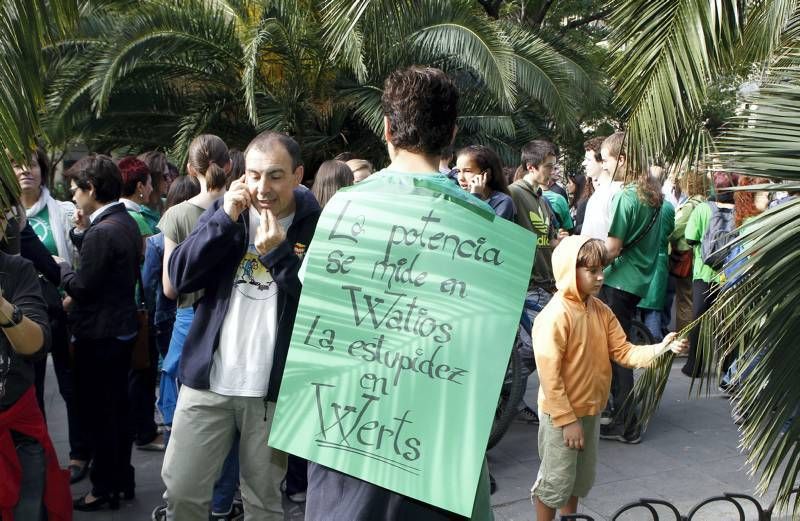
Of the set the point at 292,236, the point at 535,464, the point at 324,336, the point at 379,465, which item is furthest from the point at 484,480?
the point at 535,464

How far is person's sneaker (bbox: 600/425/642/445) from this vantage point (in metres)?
5.72

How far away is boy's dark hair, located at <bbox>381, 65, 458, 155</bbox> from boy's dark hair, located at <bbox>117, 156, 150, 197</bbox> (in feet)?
11.6

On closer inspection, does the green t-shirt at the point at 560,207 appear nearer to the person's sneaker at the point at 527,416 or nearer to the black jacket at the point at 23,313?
the person's sneaker at the point at 527,416

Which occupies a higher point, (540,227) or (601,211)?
(601,211)

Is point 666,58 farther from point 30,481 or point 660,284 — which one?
point 660,284

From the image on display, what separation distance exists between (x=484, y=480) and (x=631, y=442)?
3.78 m

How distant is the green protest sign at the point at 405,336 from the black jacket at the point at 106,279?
8.24 feet

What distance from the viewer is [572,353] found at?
12.4 feet

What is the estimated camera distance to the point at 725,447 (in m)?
5.64

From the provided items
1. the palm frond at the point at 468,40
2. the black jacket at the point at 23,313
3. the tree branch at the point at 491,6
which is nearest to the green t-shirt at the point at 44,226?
the black jacket at the point at 23,313

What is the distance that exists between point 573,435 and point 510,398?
1.62m

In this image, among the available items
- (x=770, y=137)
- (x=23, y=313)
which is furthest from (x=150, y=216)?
(x=770, y=137)

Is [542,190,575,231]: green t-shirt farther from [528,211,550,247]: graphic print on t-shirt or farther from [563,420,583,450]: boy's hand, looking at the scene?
[563,420,583,450]: boy's hand

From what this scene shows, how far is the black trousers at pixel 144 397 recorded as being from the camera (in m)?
5.19
